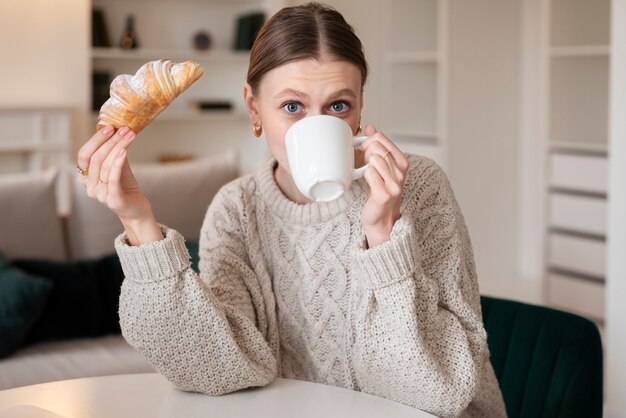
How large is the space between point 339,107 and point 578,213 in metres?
3.20

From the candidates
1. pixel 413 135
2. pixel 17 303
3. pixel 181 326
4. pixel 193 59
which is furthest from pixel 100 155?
pixel 193 59

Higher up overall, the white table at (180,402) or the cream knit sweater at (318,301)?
the cream knit sweater at (318,301)

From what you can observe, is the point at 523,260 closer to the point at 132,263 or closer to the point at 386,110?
the point at 386,110

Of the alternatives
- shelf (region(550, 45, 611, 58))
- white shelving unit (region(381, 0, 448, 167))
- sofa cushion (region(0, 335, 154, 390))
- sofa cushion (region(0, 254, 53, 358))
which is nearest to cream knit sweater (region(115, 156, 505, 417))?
sofa cushion (region(0, 335, 154, 390))

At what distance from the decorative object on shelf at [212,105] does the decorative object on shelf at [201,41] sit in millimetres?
280

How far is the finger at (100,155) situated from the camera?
1150mm

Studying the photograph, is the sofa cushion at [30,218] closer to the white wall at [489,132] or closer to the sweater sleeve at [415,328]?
the sweater sleeve at [415,328]

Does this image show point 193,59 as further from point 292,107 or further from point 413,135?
point 292,107

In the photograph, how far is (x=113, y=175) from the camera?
45.3 inches

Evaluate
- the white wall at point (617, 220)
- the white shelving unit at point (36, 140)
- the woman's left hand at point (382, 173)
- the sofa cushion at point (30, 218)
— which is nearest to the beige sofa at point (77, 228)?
the sofa cushion at point (30, 218)

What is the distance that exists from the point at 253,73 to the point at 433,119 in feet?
11.2

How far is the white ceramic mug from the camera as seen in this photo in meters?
1.07

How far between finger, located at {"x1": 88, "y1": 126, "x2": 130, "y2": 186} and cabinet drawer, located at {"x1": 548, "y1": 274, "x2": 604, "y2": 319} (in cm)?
336

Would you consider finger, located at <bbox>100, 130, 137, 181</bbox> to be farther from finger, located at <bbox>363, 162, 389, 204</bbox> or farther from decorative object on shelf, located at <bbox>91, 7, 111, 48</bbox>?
decorative object on shelf, located at <bbox>91, 7, 111, 48</bbox>
